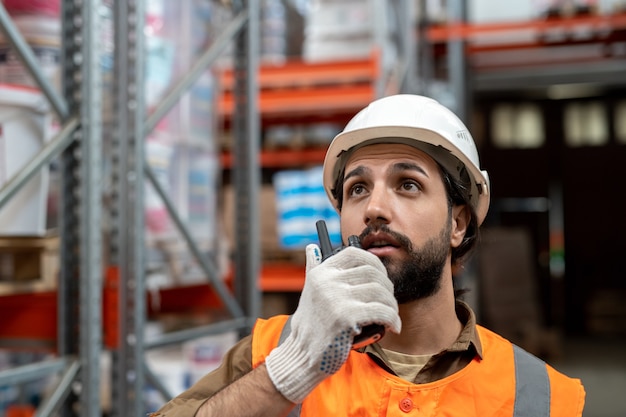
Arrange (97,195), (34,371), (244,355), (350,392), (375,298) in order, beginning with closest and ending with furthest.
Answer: (375,298), (350,392), (244,355), (34,371), (97,195)

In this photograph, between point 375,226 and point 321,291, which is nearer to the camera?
point 321,291

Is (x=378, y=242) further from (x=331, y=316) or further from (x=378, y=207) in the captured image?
(x=331, y=316)

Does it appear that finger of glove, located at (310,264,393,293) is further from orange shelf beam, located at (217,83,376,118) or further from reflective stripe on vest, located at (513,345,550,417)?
orange shelf beam, located at (217,83,376,118)

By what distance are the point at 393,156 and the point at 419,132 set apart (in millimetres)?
101

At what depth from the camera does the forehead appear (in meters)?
2.07

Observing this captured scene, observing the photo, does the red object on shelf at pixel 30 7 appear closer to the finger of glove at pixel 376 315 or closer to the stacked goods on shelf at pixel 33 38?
the stacked goods on shelf at pixel 33 38

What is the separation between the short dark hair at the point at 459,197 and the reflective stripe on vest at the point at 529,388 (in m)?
0.42

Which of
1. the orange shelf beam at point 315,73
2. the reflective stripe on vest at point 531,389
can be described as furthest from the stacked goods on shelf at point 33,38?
the orange shelf beam at point 315,73

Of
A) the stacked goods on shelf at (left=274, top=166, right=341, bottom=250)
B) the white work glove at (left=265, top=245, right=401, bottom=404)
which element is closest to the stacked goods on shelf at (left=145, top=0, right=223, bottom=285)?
the stacked goods on shelf at (left=274, top=166, right=341, bottom=250)

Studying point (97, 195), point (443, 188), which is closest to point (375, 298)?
point (443, 188)

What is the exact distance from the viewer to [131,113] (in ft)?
9.75

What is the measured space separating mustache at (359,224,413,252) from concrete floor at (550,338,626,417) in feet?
19.4

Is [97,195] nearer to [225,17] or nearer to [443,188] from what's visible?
[443,188]

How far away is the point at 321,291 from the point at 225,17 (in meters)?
3.76
